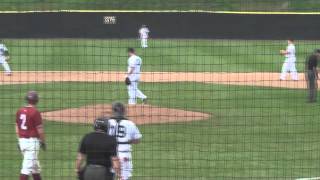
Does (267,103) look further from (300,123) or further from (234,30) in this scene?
(234,30)

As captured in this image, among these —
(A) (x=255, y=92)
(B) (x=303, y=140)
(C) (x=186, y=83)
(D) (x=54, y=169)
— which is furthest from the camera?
(C) (x=186, y=83)

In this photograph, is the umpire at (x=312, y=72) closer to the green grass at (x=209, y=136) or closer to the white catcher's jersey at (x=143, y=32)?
the green grass at (x=209, y=136)

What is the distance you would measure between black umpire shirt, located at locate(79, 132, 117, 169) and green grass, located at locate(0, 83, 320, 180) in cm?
319

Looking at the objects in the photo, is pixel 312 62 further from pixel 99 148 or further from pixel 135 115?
pixel 99 148

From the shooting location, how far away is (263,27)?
24422 mm

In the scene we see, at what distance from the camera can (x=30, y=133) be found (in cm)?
1002

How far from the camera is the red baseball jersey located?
9.87 meters

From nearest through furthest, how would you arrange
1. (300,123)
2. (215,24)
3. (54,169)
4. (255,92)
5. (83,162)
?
(83,162)
(54,169)
(300,123)
(255,92)
(215,24)

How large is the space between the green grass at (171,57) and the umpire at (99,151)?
59.8ft

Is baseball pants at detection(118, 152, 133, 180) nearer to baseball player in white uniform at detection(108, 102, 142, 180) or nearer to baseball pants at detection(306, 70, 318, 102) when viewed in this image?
baseball player in white uniform at detection(108, 102, 142, 180)

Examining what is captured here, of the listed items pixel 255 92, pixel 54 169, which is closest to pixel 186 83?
pixel 255 92

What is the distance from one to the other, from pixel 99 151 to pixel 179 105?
11257mm

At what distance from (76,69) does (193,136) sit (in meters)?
14.4

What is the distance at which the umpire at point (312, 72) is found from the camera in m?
18.3
